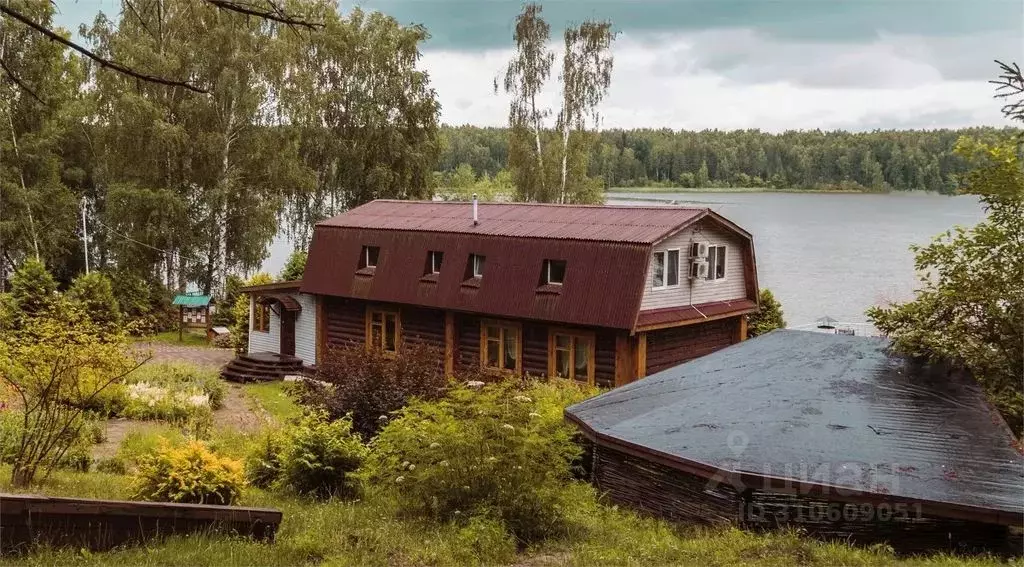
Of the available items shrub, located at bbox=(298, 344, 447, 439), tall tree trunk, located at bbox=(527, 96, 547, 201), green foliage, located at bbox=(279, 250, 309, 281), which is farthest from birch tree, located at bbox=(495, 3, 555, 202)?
shrub, located at bbox=(298, 344, 447, 439)

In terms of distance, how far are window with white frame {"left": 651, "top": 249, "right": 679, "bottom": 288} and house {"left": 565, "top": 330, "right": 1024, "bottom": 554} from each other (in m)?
7.50

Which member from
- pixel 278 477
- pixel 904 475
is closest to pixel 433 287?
pixel 278 477

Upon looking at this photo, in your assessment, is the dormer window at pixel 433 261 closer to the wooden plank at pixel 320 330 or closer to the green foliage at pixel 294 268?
the wooden plank at pixel 320 330

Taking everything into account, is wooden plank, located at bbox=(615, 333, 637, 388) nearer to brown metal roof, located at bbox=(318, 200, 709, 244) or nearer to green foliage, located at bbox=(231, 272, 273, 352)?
brown metal roof, located at bbox=(318, 200, 709, 244)

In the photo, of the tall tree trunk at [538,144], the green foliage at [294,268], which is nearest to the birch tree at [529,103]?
the tall tree trunk at [538,144]

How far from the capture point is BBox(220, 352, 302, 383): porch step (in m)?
24.7

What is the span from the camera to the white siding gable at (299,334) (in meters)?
25.5

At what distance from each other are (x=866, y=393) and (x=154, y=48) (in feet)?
86.8

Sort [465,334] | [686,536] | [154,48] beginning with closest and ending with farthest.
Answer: [686,536] → [465,334] → [154,48]

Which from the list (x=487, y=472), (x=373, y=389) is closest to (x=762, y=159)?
(x=373, y=389)

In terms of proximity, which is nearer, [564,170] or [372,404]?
[372,404]

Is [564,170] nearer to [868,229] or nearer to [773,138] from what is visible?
[773,138]

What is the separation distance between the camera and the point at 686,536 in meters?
8.95

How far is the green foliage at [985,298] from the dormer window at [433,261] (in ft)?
37.2
